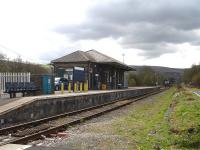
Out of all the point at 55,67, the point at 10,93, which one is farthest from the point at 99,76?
the point at 10,93

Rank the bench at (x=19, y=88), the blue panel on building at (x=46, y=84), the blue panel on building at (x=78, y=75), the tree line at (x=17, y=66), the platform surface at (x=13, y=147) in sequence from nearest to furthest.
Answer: the platform surface at (x=13, y=147) → the bench at (x=19, y=88) → the blue panel on building at (x=46, y=84) → the blue panel on building at (x=78, y=75) → the tree line at (x=17, y=66)

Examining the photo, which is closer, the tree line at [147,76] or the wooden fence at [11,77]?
the wooden fence at [11,77]

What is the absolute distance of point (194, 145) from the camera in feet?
29.5

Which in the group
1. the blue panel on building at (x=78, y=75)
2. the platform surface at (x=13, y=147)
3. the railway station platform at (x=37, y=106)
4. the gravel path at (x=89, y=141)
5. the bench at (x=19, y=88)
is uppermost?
the blue panel on building at (x=78, y=75)

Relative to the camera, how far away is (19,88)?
2331cm

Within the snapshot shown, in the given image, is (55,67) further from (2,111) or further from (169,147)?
(169,147)

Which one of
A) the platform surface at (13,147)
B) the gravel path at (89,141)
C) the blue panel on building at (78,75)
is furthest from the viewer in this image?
the blue panel on building at (78,75)

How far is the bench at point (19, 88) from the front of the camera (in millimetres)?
22625

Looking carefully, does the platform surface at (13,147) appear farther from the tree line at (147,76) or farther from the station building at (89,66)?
the tree line at (147,76)

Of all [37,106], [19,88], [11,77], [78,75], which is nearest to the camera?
[37,106]

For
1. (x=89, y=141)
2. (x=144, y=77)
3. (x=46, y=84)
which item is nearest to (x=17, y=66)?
(x=46, y=84)

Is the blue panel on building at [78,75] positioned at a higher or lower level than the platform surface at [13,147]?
higher

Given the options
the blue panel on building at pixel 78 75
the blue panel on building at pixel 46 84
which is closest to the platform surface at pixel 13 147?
the blue panel on building at pixel 46 84

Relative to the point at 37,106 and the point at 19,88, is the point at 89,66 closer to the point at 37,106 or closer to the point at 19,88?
the point at 19,88
